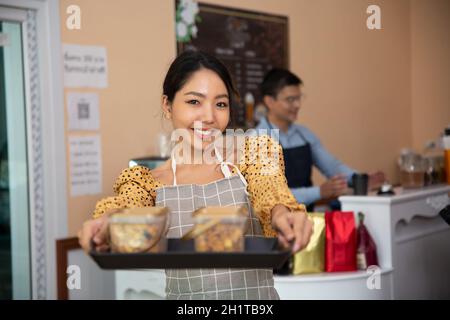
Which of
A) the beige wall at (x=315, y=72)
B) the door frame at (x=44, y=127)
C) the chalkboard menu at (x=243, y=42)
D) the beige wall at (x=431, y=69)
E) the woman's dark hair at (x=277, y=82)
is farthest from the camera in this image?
the beige wall at (x=431, y=69)

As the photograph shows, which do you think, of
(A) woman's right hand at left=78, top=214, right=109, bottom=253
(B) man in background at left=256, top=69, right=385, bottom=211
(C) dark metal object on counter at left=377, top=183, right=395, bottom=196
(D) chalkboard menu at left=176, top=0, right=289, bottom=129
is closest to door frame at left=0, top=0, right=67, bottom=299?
(D) chalkboard menu at left=176, top=0, right=289, bottom=129

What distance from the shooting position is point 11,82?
2.84 m

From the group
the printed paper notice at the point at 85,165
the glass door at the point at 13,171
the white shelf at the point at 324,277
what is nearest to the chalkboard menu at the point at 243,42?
the printed paper notice at the point at 85,165

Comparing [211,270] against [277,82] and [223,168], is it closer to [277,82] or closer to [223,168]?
[223,168]

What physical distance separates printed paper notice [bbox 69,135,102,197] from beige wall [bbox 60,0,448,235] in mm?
37

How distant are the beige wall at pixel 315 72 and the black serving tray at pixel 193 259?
1.54 m

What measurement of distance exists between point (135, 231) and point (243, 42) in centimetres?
291

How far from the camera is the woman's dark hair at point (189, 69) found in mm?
1266

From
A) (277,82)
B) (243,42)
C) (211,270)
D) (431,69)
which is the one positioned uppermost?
(243,42)

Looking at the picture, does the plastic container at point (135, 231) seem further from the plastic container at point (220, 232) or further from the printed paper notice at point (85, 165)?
the printed paper notice at point (85, 165)

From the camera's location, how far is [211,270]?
126 cm

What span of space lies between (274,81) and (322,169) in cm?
58

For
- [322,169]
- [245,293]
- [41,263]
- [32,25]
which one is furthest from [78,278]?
[245,293]

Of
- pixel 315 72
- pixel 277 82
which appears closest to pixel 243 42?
pixel 315 72
